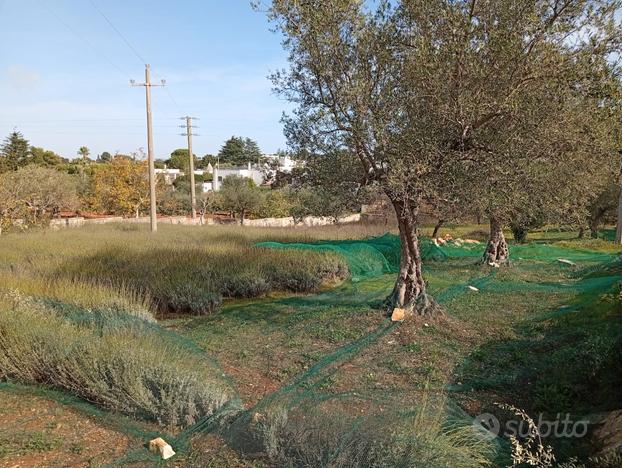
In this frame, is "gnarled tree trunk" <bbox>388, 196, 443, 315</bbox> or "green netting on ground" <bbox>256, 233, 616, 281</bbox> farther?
"green netting on ground" <bbox>256, 233, 616, 281</bbox>

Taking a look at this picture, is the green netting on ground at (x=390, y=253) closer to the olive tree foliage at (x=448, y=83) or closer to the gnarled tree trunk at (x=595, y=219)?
the olive tree foliage at (x=448, y=83)

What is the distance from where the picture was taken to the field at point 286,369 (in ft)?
11.8

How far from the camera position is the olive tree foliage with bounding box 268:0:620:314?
5.78 meters

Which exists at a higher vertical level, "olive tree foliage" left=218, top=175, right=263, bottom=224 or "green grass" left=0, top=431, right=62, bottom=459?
"olive tree foliage" left=218, top=175, right=263, bottom=224

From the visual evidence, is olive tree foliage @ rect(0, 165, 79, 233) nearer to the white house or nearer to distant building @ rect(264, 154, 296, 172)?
the white house

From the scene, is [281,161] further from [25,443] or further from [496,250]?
[496,250]

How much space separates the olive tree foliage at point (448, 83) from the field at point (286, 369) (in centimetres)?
212

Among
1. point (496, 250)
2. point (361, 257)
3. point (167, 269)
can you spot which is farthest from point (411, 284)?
point (496, 250)

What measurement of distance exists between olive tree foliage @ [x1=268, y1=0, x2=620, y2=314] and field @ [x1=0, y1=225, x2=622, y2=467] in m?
2.12

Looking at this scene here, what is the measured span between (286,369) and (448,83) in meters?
4.07

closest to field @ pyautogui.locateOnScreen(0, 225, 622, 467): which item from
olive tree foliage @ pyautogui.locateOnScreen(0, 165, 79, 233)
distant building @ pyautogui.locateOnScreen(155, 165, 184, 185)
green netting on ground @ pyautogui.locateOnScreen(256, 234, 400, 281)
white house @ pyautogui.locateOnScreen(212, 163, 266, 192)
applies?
green netting on ground @ pyautogui.locateOnScreen(256, 234, 400, 281)

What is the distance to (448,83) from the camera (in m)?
6.02

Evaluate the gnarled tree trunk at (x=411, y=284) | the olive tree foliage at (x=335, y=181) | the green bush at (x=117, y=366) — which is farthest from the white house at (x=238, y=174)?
the green bush at (x=117, y=366)

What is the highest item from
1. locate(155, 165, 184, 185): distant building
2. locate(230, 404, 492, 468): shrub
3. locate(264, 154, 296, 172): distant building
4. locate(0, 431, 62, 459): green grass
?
locate(155, 165, 184, 185): distant building
